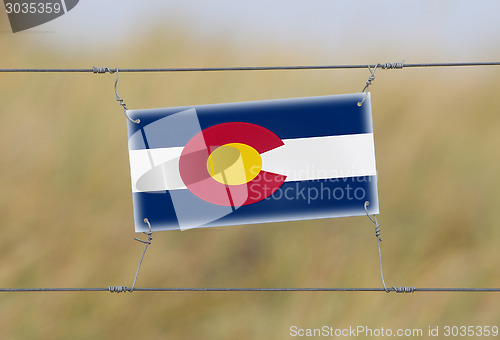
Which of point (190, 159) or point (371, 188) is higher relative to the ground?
point (190, 159)

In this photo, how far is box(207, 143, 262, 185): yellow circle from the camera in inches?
137

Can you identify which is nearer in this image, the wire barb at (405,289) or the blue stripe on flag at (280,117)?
the wire barb at (405,289)

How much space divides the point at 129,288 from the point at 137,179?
629 mm

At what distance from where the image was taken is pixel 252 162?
11.5 feet

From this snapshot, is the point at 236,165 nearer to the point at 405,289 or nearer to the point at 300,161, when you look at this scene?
the point at 300,161

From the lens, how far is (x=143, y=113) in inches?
136

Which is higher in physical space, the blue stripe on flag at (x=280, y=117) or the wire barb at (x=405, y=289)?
the blue stripe on flag at (x=280, y=117)

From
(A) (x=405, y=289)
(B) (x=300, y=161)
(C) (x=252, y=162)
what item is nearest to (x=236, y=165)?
(C) (x=252, y=162)

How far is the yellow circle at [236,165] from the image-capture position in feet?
11.4

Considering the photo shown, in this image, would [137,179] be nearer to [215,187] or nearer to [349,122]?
[215,187]

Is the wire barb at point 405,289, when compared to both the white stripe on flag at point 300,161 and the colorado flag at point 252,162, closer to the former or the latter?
the colorado flag at point 252,162

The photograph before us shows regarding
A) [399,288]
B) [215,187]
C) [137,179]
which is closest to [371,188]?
[399,288]

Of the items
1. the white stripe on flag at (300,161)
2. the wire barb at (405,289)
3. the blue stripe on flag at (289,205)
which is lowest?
the wire barb at (405,289)

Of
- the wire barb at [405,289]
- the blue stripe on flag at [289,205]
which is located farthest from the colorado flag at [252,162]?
the wire barb at [405,289]
